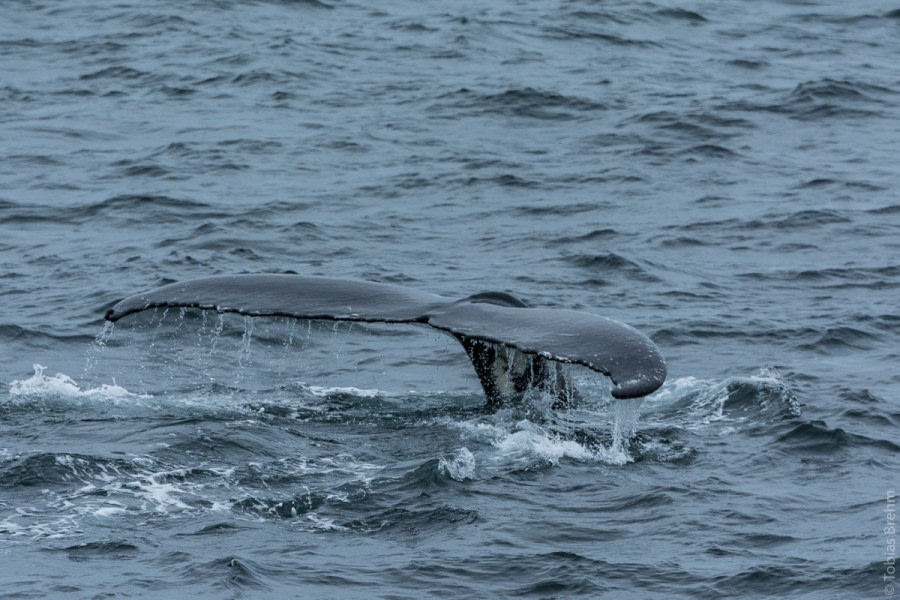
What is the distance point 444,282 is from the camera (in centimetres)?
1532

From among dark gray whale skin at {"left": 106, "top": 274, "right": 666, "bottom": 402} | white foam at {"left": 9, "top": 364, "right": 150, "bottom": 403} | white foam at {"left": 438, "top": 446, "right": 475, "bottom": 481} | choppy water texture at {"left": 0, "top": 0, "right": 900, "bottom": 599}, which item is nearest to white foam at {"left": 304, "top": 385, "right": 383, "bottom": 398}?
choppy water texture at {"left": 0, "top": 0, "right": 900, "bottom": 599}

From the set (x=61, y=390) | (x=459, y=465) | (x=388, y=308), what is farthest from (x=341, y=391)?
(x=388, y=308)

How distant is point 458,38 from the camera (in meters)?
27.6

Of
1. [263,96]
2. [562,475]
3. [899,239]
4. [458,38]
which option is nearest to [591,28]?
[458,38]

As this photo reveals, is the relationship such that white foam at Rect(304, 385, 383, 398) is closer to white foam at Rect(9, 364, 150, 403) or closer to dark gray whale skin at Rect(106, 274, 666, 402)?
white foam at Rect(9, 364, 150, 403)

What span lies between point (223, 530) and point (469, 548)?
136 centimetres

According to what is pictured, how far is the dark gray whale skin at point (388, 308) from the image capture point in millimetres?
8133

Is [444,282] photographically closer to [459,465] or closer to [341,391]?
[341,391]

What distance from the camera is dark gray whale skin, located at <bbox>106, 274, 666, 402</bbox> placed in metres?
8.13

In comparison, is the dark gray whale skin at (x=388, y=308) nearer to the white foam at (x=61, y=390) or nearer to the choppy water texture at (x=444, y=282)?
the choppy water texture at (x=444, y=282)

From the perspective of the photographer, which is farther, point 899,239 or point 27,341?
point 899,239

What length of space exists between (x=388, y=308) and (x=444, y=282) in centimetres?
637

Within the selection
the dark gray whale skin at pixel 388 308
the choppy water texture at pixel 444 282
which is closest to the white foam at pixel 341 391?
the choppy water texture at pixel 444 282

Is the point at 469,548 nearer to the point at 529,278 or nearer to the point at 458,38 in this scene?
the point at 529,278
